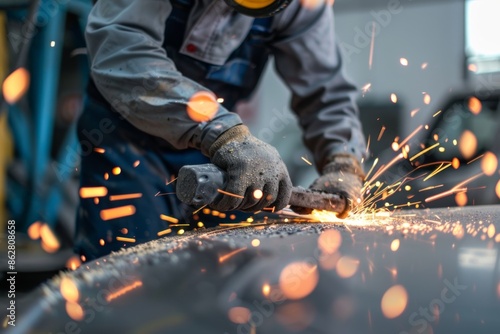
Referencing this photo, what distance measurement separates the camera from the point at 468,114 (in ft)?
11.4

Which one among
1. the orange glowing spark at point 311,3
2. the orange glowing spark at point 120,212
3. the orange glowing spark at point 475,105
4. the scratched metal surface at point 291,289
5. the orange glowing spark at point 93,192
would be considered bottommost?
the orange glowing spark at point 475,105

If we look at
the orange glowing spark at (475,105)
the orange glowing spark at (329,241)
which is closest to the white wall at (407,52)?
the orange glowing spark at (475,105)

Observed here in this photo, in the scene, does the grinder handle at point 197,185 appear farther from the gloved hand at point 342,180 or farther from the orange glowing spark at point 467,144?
the orange glowing spark at point 467,144

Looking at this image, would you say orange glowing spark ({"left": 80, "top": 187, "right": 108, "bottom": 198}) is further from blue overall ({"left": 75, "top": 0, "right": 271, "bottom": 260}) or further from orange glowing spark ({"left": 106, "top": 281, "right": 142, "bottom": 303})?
orange glowing spark ({"left": 106, "top": 281, "right": 142, "bottom": 303})

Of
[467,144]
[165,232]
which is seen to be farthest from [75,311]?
[467,144]

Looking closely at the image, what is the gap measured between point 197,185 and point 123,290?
388mm

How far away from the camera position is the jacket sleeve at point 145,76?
54.4 inches

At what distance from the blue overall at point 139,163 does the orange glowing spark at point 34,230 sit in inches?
66.7

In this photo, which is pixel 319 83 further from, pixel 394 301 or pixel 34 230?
pixel 34 230

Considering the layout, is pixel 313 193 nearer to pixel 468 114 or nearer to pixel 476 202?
pixel 476 202

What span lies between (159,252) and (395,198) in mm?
2638

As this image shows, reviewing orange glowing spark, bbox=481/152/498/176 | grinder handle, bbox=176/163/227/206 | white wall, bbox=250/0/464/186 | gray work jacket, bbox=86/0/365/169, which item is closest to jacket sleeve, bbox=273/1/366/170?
gray work jacket, bbox=86/0/365/169

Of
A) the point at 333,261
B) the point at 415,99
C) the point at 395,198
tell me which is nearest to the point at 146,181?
the point at 333,261

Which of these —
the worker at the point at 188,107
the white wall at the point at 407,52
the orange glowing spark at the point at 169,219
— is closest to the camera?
the worker at the point at 188,107
